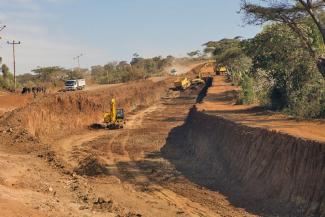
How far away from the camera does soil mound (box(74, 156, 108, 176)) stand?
24.2 m

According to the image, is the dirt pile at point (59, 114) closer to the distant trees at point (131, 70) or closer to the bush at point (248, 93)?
the bush at point (248, 93)

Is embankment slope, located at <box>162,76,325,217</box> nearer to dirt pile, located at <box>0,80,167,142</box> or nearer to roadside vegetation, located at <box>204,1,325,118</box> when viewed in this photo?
roadside vegetation, located at <box>204,1,325,118</box>

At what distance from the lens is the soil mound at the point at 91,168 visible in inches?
952

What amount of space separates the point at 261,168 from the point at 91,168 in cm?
925

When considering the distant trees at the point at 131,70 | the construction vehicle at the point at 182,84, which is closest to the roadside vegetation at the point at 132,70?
the distant trees at the point at 131,70

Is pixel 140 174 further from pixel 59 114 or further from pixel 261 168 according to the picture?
pixel 59 114

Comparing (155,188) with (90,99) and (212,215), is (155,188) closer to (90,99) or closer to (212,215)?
(212,215)

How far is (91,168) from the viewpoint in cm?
2464

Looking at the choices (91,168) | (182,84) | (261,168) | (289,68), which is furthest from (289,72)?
(182,84)

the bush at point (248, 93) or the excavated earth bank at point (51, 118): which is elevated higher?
the bush at point (248, 93)

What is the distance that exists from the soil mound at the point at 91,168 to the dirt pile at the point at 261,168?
3.65 metres

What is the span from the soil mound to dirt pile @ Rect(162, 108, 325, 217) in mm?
3650

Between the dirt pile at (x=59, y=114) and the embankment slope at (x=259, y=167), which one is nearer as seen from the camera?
the embankment slope at (x=259, y=167)

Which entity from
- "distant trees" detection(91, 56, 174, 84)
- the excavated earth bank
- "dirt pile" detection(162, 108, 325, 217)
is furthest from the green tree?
"distant trees" detection(91, 56, 174, 84)
